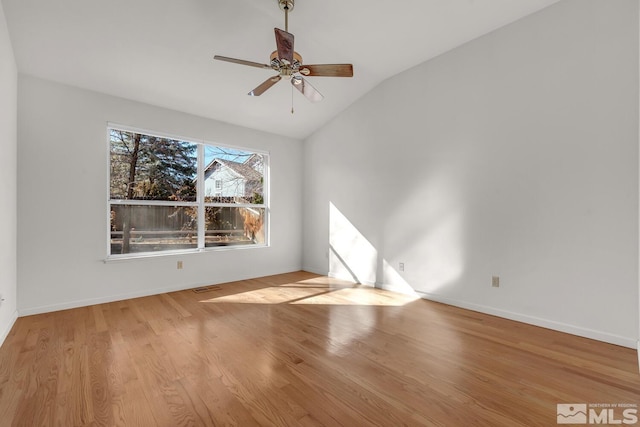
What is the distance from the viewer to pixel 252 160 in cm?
514

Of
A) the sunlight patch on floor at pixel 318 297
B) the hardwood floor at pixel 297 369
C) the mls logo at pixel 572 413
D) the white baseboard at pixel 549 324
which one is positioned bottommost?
the mls logo at pixel 572 413

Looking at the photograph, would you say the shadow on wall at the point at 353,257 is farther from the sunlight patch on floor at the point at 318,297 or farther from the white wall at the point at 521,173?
the sunlight patch on floor at the point at 318,297

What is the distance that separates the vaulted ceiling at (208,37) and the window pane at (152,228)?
1.49 m

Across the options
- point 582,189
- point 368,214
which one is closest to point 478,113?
point 582,189

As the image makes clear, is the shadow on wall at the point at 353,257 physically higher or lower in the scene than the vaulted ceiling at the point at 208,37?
lower

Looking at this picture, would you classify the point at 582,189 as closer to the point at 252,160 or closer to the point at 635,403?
the point at 635,403

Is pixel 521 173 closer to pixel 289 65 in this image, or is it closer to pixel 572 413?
pixel 572 413

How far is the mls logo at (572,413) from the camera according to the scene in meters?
1.58

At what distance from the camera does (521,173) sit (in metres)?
3.01

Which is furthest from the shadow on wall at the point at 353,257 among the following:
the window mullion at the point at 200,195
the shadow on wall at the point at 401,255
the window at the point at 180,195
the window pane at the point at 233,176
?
the window mullion at the point at 200,195

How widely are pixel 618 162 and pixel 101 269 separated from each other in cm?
550

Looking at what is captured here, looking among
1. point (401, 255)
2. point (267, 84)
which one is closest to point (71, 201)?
point (267, 84)

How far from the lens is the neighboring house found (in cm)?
462

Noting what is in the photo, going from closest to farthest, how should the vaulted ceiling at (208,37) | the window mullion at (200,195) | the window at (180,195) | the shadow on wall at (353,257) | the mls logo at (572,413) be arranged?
1. the mls logo at (572,413)
2. the vaulted ceiling at (208,37)
3. the window at (180,195)
4. the shadow on wall at (353,257)
5. the window mullion at (200,195)
